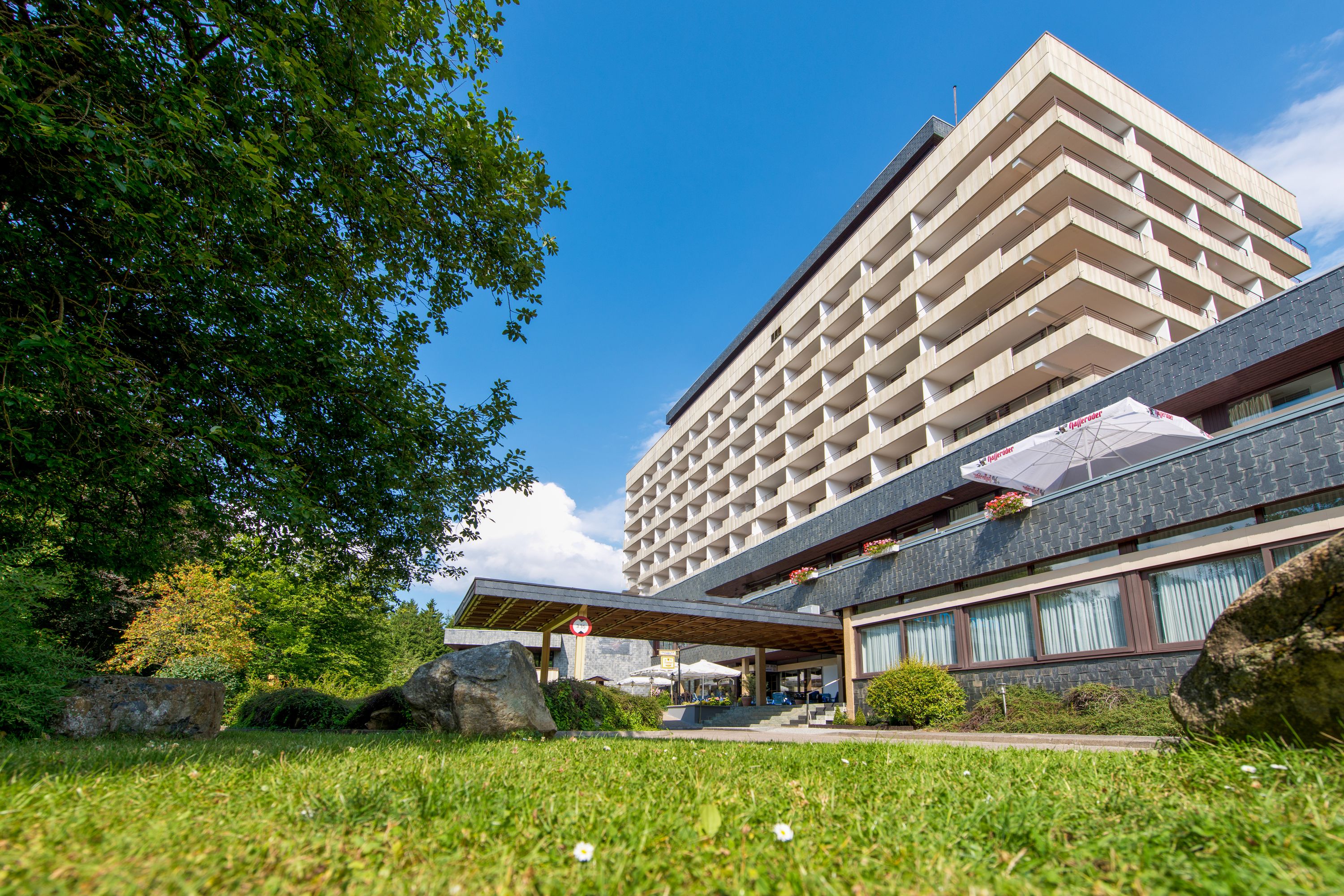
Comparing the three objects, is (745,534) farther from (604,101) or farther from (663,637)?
(604,101)

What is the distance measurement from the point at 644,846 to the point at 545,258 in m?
10.7

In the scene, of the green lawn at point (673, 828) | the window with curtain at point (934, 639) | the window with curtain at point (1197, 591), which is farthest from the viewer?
the window with curtain at point (934, 639)

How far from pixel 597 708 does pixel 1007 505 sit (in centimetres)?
1317

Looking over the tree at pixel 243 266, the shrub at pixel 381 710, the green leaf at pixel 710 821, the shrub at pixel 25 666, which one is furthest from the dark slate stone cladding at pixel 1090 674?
the shrub at pixel 25 666

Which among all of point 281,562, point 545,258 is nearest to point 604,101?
point 545,258

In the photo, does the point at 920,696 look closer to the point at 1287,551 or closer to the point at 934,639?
the point at 934,639

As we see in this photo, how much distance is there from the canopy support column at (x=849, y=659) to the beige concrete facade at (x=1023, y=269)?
245 inches

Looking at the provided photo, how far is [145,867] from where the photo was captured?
94.0 inches

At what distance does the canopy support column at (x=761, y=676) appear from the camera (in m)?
30.6

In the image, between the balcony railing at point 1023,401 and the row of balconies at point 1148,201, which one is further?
the row of balconies at point 1148,201

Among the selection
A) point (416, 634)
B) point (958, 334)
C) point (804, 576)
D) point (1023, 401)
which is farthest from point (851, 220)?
point (416, 634)

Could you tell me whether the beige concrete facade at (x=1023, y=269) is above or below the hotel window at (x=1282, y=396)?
above

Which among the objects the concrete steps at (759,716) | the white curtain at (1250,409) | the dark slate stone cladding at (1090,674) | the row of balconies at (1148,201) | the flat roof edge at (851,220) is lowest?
the concrete steps at (759,716)

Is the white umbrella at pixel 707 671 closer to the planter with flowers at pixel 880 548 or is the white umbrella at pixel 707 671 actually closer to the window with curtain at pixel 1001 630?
the planter with flowers at pixel 880 548
